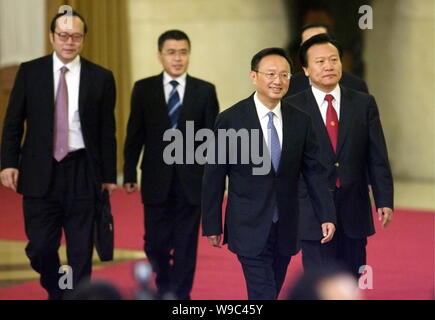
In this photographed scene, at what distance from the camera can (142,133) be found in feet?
23.4

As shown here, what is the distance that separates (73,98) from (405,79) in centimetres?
789

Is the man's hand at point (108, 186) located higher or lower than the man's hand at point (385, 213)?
higher

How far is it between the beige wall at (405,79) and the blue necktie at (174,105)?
6.72m

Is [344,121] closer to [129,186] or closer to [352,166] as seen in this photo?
[352,166]

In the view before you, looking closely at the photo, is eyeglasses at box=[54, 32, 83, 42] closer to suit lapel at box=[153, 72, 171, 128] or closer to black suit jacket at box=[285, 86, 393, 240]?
suit lapel at box=[153, 72, 171, 128]

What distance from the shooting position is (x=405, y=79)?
13500 millimetres

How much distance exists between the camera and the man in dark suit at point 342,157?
5.70m

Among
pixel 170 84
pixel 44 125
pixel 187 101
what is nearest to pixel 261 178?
pixel 44 125

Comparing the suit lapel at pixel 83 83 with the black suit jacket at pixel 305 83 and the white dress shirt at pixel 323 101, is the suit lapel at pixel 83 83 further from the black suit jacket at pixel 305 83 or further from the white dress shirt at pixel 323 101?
the white dress shirt at pixel 323 101

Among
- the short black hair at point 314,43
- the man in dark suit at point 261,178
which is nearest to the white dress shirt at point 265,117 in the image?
the man in dark suit at point 261,178

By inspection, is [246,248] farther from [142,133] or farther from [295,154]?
[142,133]

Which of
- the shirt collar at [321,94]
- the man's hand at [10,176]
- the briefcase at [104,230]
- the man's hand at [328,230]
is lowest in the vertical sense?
the briefcase at [104,230]

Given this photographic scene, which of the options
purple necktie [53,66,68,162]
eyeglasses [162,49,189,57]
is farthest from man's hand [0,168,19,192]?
eyeglasses [162,49,189,57]

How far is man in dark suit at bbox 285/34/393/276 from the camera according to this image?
5.70m
